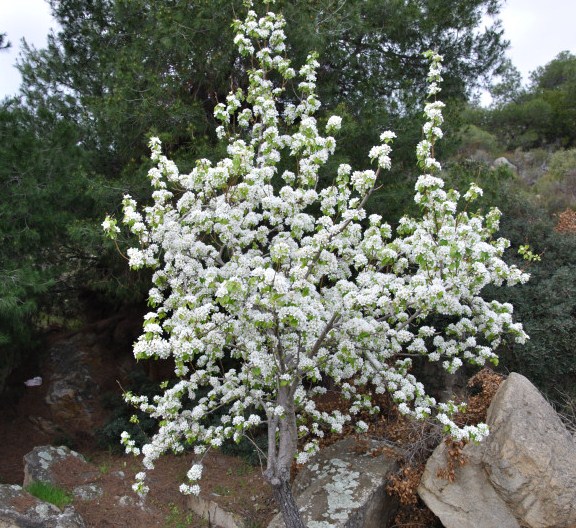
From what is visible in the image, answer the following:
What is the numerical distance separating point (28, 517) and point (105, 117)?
14.1 ft

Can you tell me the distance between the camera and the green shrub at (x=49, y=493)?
5098 millimetres

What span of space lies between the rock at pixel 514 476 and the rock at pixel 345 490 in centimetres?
40

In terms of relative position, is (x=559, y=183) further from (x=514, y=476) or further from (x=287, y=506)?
(x=287, y=506)

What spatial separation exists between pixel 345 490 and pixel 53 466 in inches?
127

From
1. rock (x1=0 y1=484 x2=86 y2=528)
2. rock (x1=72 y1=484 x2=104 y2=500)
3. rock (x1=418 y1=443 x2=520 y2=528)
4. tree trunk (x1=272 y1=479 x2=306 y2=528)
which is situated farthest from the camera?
rock (x1=72 y1=484 x2=104 y2=500)

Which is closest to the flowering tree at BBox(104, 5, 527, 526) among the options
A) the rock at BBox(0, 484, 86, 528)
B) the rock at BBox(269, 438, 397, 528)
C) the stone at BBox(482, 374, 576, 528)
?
the rock at BBox(269, 438, 397, 528)

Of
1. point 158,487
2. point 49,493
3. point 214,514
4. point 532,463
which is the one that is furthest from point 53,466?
point 532,463

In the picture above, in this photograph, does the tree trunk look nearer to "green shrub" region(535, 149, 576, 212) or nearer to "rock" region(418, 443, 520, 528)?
"rock" region(418, 443, 520, 528)

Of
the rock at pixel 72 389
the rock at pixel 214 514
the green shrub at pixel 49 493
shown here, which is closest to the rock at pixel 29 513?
the green shrub at pixel 49 493

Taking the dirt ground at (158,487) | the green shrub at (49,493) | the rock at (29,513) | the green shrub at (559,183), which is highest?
the green shrub at (559,183)

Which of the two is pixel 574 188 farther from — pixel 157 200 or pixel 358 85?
pixel 157 200

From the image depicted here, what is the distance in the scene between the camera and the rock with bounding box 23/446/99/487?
5578 millimetres

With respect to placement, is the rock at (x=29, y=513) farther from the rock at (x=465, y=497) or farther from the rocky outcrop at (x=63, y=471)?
the rock at (x=465, y=497)

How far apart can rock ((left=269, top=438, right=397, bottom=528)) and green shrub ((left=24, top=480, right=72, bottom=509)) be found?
2078 mm
